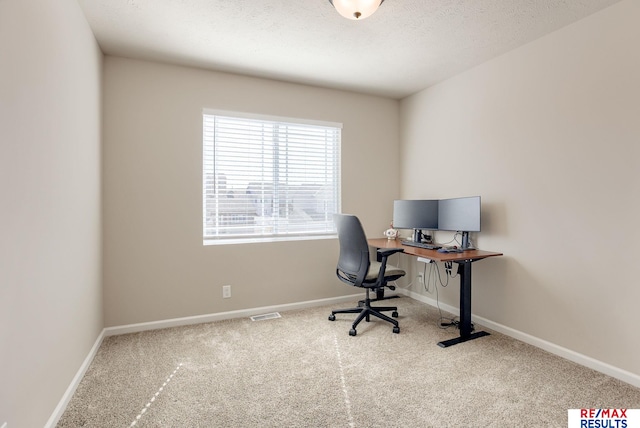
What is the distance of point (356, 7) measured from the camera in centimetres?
201

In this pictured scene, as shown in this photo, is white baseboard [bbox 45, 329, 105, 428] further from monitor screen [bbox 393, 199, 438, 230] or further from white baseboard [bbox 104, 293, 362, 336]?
monitor screen [bbox 393, 199, 438, 230]

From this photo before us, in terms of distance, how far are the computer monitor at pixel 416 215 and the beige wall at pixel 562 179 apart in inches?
14.1

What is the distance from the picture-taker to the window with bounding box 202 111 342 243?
3.44 meters

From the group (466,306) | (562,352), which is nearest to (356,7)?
(466,306)

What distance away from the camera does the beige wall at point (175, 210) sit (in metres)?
3.00

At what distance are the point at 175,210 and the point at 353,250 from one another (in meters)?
1.77

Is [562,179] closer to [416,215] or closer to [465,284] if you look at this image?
[465,284]

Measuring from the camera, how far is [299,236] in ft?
12.6

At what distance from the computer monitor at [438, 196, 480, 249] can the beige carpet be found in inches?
38.6

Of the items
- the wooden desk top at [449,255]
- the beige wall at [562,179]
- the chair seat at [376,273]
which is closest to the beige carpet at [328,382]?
the beige wall at [562,179]

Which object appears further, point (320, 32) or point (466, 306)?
point (466, 306)

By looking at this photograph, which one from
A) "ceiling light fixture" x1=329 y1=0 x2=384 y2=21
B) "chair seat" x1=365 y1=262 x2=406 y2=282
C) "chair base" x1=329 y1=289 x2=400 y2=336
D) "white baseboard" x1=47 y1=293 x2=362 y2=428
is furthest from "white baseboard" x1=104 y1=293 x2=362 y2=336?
"ceiling light fixture" x1=329 y1=0 x2=384 y2=21

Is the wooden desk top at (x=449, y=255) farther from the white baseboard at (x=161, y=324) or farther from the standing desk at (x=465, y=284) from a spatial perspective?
the white baseboard at (x=161, y=324)

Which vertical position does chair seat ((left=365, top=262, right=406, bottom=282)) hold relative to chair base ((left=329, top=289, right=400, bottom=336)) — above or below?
above
